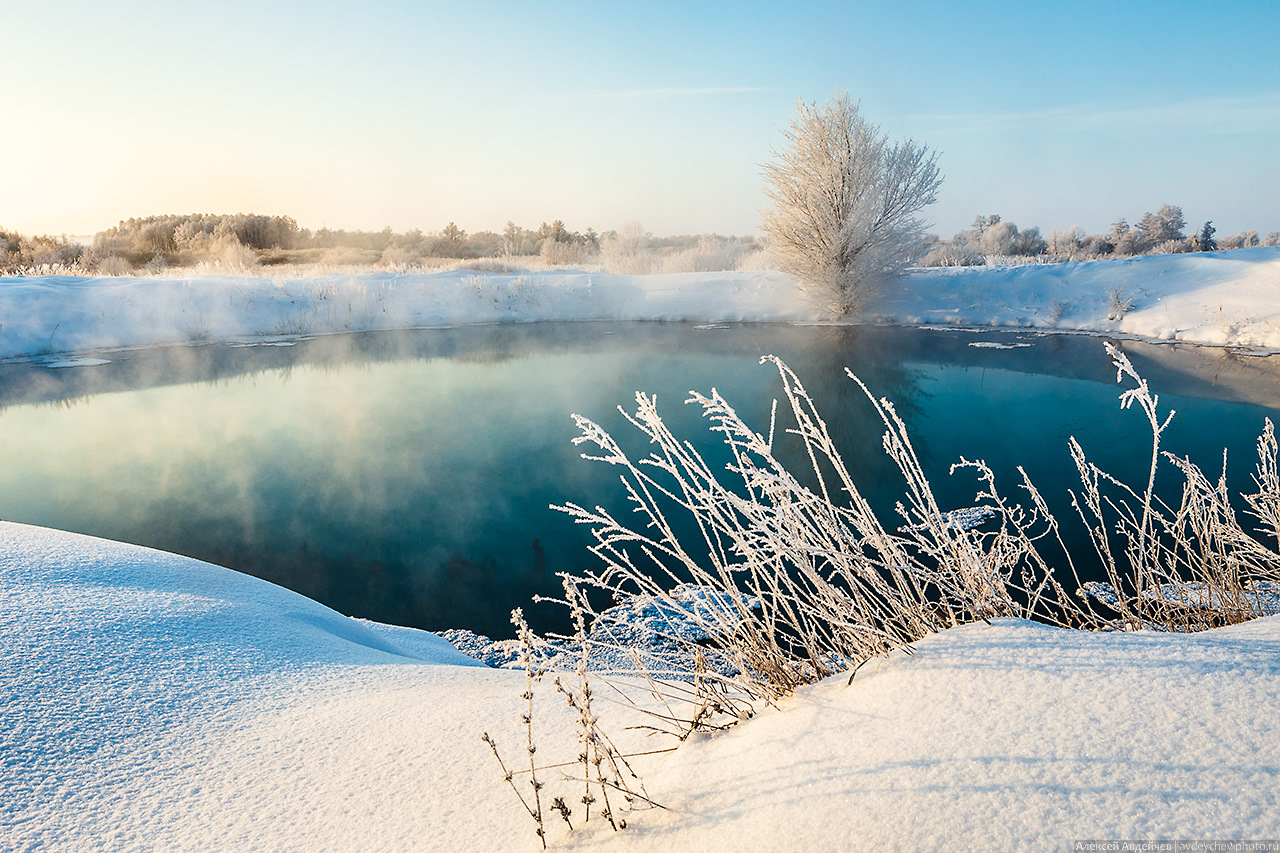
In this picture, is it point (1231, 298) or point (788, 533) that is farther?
point (1231, 298)

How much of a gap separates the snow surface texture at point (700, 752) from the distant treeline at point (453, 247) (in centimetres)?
1450

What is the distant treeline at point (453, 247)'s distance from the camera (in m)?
22.1

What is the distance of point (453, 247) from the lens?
41.7 metres

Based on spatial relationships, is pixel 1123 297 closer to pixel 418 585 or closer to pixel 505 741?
pixel 418 585

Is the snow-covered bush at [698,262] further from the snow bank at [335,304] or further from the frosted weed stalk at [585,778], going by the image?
the frosted weed stalk at [585,778]

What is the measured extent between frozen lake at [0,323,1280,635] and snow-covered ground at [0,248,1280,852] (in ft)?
4.53

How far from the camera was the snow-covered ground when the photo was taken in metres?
0.83

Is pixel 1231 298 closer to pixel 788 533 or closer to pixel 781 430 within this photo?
pixel 781 430

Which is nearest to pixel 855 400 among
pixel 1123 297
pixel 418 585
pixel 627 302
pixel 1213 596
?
pixel 1213 596

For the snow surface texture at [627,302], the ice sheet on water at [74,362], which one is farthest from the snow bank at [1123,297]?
the ice sheet on water at [74,362]

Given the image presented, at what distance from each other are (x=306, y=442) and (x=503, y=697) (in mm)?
5225

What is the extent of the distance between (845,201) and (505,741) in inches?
554

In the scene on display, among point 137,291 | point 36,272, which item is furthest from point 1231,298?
point 36,272

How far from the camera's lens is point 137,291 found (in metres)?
12.6
